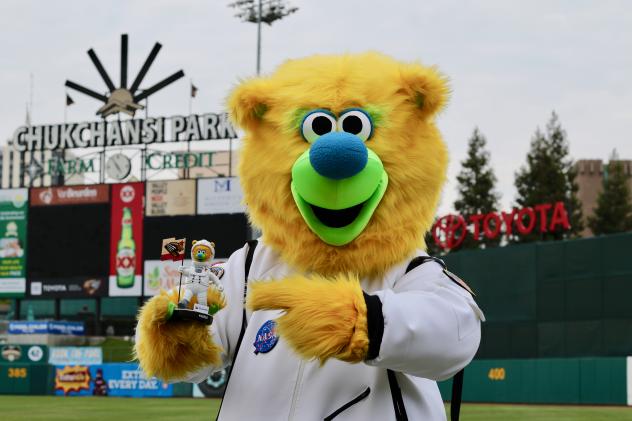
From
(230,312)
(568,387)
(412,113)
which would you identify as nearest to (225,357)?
(230,312)

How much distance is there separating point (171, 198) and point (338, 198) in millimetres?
27230

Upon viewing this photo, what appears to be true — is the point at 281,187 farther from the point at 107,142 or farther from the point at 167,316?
the point at 107,142

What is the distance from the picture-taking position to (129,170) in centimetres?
3206

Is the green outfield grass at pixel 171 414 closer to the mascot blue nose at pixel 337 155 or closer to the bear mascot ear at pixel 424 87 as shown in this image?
the bear mascot ear at pixel 424 87

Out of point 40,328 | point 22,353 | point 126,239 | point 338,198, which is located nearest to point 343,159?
point 338,198

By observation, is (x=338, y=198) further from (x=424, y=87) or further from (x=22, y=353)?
(x=22, y=353)

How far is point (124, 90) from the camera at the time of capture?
3359cm

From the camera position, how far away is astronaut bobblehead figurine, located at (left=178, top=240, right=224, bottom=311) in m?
2.64

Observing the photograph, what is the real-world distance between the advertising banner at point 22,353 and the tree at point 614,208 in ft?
111

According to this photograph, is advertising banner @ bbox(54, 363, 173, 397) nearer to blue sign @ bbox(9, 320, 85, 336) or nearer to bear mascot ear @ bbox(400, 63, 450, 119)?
blue sign @ bbox(9, 320, 85, 336)

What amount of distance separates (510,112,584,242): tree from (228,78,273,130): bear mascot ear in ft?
153

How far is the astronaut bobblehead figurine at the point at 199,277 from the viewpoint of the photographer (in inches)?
104

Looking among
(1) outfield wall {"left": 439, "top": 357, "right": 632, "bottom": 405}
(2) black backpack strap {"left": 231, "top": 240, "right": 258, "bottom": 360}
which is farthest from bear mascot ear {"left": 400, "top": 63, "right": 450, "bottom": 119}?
(1) outfield wall {"left": 439, "top": 357, "right": 632, "bottom": 405}

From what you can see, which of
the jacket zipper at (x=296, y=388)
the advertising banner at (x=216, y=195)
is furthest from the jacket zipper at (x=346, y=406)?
the advertising banner at (x=216, y=195)
